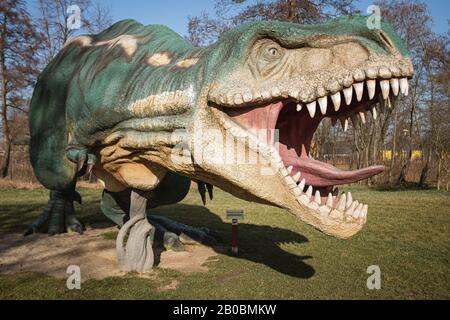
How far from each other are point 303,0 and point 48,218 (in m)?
11.8

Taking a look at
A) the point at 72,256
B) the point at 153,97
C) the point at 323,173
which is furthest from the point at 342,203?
the point at 72,256

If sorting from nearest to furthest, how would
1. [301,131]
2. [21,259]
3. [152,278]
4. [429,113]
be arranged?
1. [301,131]
2. [152,278]
3. [21,259]
4. [429,113]

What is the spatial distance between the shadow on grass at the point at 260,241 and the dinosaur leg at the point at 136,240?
1.48 metres

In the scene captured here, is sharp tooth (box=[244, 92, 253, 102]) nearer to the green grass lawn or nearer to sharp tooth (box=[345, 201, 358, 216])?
sharp tooth (box=[345, 201, 358, 216])

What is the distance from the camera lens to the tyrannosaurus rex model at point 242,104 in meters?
2.51

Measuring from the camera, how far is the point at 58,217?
652cm

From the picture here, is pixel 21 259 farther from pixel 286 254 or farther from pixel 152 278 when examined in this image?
pixel 286 254

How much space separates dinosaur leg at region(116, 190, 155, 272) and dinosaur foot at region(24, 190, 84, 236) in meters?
2.17

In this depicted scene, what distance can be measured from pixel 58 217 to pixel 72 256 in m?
1.42

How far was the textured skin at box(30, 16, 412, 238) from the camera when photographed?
2.61 m

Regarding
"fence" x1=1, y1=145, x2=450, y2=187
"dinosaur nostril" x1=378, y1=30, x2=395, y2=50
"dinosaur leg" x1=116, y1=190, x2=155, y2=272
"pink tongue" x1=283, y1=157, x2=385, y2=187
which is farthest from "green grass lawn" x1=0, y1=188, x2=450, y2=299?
"fence" x1=1, y1=145, x2=450, y2=187

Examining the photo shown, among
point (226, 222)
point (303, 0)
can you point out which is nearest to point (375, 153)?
point (303, 0)

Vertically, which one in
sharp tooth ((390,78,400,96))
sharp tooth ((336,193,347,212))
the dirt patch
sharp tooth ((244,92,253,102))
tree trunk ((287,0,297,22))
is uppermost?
tree trunk ((287,0,297,22))

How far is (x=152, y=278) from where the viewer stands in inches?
179
